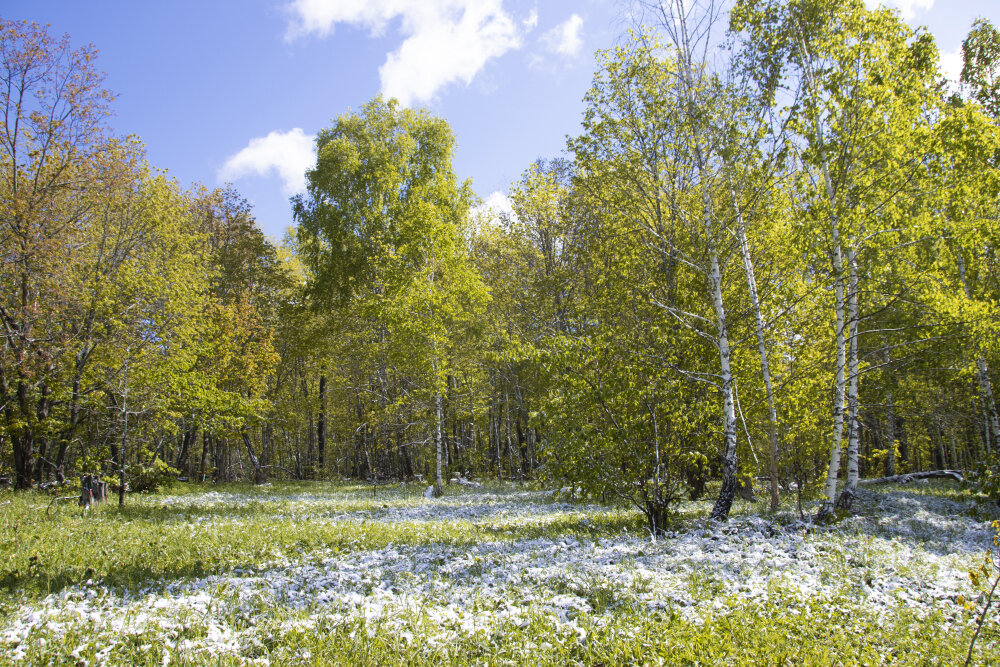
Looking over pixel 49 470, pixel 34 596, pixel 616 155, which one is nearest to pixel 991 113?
pixel 616 155

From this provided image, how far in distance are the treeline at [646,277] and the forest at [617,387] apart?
0.35ft

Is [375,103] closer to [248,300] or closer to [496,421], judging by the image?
[248,300]

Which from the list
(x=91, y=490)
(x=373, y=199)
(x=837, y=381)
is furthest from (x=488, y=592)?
Answer: (x=373, y=199)

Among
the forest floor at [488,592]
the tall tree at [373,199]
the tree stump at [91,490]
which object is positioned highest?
the tall tree at [373,199]

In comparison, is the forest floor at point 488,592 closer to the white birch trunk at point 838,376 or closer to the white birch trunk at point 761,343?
the white birch trunk at point 838,376

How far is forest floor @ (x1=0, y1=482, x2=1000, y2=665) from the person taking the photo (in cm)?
520

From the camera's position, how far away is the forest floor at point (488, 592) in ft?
17.0

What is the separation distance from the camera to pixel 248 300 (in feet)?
103

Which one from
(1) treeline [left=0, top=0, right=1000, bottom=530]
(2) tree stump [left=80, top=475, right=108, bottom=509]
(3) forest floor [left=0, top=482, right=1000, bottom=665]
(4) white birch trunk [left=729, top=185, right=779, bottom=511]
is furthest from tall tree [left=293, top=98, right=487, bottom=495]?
(3) forest floor [left=0, top=482, right=1000, bottom=665]

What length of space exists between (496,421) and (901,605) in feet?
98.2

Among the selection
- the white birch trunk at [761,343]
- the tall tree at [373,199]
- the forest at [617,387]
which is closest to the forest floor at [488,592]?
the forest at [617,387]

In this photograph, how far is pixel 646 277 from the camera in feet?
49.7

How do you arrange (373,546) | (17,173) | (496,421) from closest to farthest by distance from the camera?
(373,546) < (17,173) < (496,421)

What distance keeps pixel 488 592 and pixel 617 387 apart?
5397 mm
